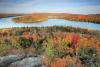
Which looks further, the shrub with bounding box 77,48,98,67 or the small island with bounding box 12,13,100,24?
the small island with bounding box 12,13,100,24

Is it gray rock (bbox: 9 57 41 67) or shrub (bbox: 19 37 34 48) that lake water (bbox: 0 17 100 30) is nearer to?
shrub (bbox: 19 37 34 48)

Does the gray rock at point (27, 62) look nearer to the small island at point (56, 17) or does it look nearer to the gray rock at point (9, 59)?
the gray rock at point (9, 59)

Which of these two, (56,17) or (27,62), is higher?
(56,17)

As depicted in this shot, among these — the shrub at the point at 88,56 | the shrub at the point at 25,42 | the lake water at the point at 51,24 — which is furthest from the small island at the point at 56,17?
the shrub at the point at 88,56

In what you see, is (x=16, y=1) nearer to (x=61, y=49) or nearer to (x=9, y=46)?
(x=9, y=46)

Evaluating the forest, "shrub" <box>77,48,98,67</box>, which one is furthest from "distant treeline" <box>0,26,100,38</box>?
"shrub" <box>77,48,98,67</box>

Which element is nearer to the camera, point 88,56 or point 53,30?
point 88,56

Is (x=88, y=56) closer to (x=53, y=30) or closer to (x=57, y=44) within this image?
(x=57, y=44)

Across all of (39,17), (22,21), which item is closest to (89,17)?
(39,17)

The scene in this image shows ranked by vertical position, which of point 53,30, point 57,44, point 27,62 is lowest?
point 27,62

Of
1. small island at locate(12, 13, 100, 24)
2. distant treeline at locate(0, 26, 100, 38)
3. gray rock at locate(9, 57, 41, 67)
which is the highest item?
small island at locate(12, 13, 100, 24)

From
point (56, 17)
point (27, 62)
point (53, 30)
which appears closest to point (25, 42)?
point (27, 62)
